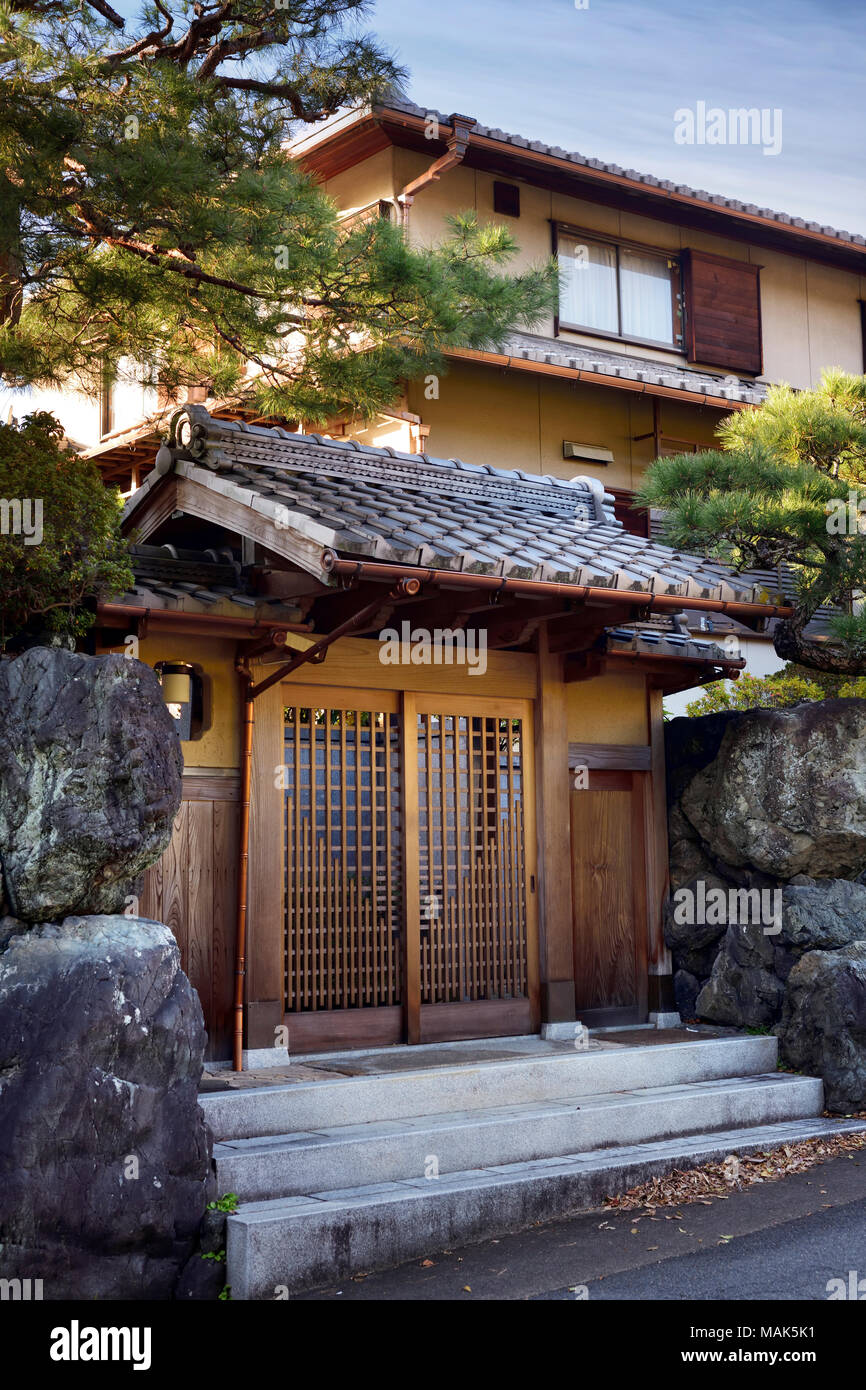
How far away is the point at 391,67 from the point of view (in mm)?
9109

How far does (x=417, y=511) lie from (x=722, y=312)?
11.9 m

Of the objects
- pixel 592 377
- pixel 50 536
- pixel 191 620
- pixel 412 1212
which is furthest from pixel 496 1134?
pixel 592 377

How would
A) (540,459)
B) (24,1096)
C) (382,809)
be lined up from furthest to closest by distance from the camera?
(540,459)
(382,809)
(24,1096)

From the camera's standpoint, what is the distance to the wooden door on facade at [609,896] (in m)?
11.4

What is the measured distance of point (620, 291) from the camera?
18.7 metres

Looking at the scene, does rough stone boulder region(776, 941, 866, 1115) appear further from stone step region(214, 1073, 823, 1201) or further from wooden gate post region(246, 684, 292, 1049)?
wooden gate post region(246, 684, 292, 1049)

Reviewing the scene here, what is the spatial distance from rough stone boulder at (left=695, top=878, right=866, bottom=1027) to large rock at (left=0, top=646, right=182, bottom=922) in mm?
6060

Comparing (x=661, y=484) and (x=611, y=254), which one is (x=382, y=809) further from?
(x=611, y=254)

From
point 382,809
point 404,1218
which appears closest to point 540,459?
point 382,809

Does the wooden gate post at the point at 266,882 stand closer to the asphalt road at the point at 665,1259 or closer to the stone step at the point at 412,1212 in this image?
the stone step at the point at 412,1212

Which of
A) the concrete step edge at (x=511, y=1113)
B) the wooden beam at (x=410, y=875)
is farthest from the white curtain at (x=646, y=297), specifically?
the concrete step edge at (x=511, y=1113)

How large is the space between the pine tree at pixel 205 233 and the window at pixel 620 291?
28.3ft

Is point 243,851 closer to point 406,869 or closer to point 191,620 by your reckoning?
point 406,869

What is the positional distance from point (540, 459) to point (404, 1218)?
11741mm
